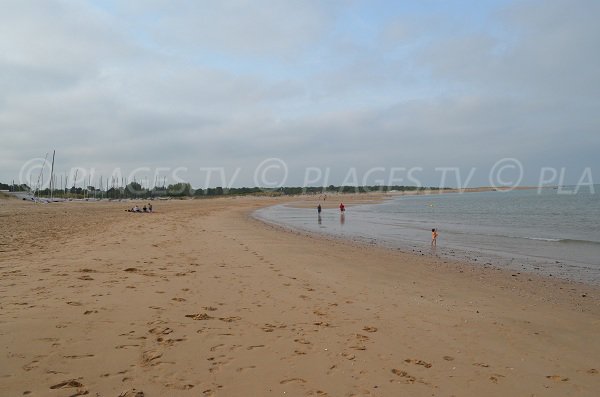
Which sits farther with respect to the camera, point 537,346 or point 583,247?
point 583,247

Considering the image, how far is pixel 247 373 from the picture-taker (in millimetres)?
3934

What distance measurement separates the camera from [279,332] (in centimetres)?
518

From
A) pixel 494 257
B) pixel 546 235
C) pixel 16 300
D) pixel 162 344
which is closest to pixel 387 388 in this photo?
pixel 162 344

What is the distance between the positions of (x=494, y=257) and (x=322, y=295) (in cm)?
975

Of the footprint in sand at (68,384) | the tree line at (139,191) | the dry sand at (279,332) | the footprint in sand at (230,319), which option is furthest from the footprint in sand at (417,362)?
the tree line at (139,191)

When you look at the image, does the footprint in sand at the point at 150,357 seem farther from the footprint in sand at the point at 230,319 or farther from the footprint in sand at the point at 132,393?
the footprint in sand at the point at 230,319

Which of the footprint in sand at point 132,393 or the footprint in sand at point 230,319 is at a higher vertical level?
the footprint in sand at point 132,393

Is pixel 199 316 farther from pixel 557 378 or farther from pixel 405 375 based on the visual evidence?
pixel 557 378

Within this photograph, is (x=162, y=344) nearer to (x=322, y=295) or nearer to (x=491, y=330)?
(x=322, y=295)

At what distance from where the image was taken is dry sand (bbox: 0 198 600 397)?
12.4 feet

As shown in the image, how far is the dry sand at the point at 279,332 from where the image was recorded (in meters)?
3.78

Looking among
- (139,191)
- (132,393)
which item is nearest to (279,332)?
(132,393)

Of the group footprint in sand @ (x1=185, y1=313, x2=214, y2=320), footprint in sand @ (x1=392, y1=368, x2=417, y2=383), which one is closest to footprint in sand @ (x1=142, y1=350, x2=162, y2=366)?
footprint in sand @ (x1=185, y1=313, x2=214, y2=320)

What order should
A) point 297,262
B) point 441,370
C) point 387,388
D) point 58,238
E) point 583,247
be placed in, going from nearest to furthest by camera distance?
point 387,388, point 441,370, point 297,262, point 58,238, point 583,247
